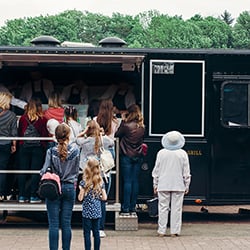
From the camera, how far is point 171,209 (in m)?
10.4

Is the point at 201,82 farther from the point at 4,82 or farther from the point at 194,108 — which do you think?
the point at 4,82

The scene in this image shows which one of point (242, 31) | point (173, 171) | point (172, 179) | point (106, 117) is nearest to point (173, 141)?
point (173, 171)

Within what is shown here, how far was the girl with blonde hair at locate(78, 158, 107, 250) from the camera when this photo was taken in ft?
27.5

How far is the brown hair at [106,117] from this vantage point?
10.6 meters

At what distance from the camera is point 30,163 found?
11016 millimetres

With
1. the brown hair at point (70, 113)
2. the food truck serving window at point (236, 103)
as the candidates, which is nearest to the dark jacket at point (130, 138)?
the brown hair at point (70, 113)

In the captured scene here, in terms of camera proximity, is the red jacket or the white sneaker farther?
the red jacket

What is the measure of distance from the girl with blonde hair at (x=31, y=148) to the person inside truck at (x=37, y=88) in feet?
2.48

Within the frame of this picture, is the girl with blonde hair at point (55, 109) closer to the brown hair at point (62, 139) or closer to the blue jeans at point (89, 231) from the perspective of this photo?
the brown hair at point (62, 139)

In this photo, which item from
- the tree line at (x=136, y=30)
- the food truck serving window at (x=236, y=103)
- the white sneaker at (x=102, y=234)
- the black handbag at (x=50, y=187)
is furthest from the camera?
the tree line at (x=136, y=30)

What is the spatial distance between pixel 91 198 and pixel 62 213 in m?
0.41

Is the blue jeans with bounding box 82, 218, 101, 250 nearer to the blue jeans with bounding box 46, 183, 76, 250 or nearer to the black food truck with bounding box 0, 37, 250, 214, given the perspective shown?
the blue jeans with bounding box 46, 183, 76, 250

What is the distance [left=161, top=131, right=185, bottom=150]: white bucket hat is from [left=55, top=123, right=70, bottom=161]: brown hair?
8.35ft

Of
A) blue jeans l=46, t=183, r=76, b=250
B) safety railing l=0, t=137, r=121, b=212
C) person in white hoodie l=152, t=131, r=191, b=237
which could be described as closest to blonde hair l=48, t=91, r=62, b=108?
safety railing l=0, t=137, r=121, b=212
